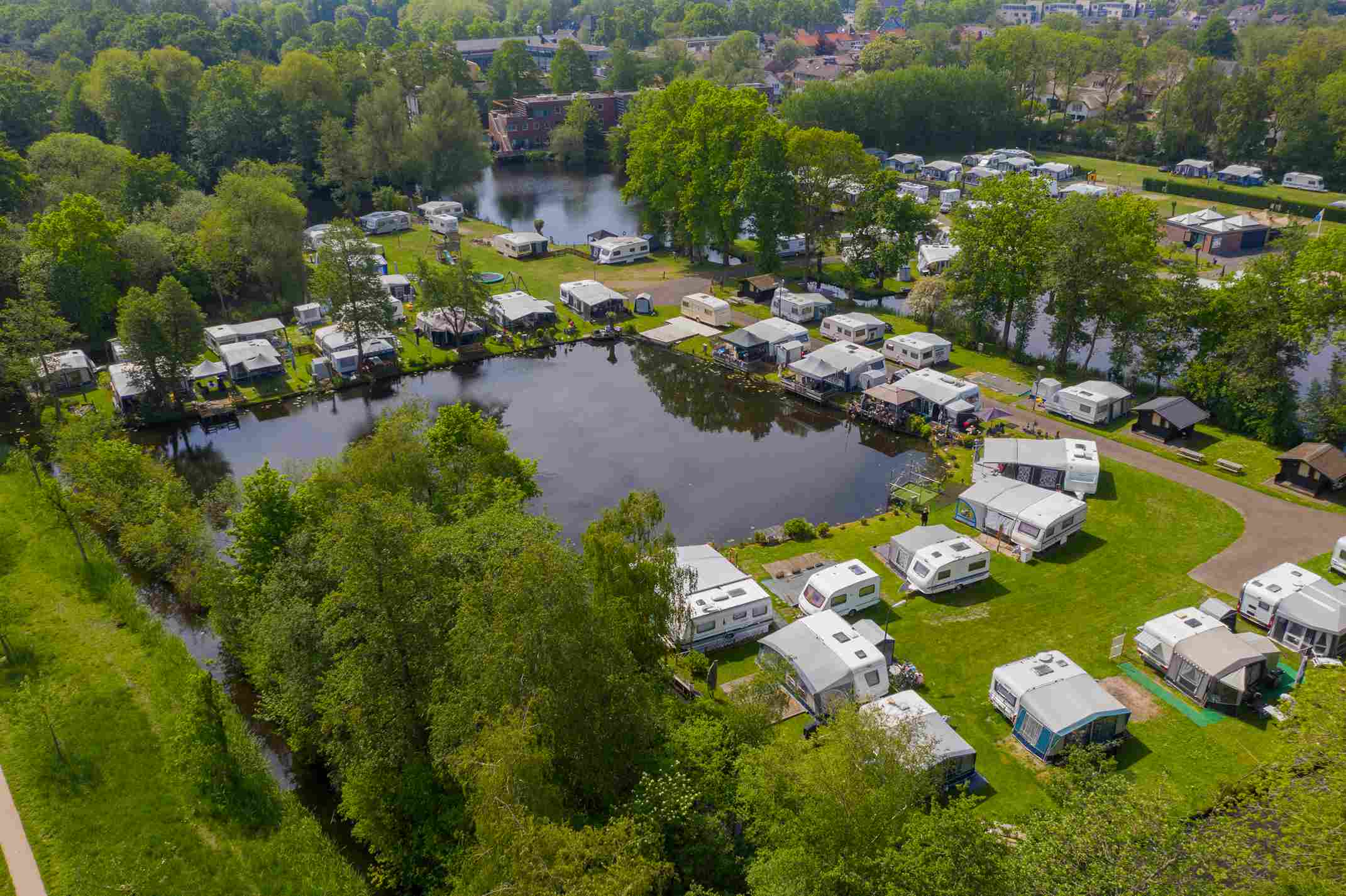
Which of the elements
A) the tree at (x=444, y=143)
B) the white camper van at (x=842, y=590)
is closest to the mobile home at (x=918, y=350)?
the white camper van at (x=842, y=590)

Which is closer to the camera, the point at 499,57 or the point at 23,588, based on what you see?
the point at 23,588

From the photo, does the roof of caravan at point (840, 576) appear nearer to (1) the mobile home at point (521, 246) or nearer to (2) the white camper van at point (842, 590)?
(2) the white camper van at point (842, 590)

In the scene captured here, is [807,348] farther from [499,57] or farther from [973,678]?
[499,57]

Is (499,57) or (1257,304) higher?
(499,57)

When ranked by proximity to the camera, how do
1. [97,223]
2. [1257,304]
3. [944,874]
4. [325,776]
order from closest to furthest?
[944,874] < [325,776] < [1257,304] < [97,223]

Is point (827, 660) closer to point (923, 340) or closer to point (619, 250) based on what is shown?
point (923, 340)

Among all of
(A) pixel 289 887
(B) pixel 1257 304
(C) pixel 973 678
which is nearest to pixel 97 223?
(A) pixel 289 887
